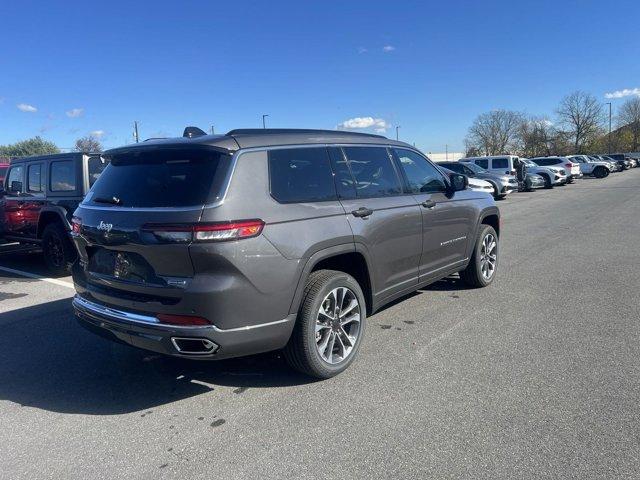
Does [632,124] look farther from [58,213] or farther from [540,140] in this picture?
[58,213]

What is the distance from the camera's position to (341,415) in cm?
330

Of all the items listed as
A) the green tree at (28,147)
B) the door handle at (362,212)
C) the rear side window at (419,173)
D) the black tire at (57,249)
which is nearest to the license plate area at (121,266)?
the door handle at (362,212)

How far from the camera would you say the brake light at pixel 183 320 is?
316 cm

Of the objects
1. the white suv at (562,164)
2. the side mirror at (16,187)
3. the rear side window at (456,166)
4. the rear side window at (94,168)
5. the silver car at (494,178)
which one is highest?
the white suv at (562,164)

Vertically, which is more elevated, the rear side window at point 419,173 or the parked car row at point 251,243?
the rear side window at point 419,173

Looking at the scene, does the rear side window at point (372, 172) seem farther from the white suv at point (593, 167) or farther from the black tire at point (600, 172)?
the black tire at point (600, 172)

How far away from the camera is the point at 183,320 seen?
125 inches

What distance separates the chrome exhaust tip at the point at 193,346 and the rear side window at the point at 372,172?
1772 mm

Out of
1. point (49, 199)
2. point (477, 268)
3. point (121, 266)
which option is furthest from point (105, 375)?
point (49, 199)

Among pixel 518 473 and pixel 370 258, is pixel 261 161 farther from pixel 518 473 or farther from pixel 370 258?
pixel 518 473

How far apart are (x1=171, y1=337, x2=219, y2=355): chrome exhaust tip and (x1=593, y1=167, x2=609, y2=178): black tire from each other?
1727 inches

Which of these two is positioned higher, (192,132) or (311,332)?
(192,132)

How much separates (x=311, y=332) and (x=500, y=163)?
72.3ft

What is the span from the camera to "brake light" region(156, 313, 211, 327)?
3156mm
